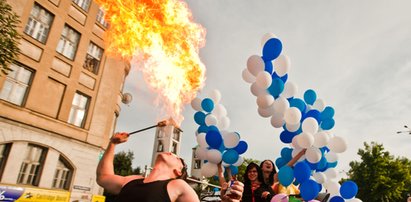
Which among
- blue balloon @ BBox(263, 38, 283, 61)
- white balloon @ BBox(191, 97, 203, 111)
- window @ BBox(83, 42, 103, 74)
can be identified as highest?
window @ BBox(83, 42, 103, 74)

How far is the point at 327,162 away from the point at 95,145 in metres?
12.0

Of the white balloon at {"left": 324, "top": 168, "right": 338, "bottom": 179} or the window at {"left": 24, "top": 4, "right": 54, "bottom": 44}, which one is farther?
the window at {"left": 24, "top": 4, "right": 54, "bottom": 44}

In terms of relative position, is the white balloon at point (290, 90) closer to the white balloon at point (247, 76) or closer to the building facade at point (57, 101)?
the white balloon at point (247, 76)

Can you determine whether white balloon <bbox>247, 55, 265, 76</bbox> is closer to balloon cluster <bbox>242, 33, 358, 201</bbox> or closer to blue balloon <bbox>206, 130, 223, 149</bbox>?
balloon cluster <bbox>242, 33, 358, 201</bbox>

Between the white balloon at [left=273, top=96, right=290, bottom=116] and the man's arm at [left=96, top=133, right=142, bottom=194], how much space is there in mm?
Answer: 3577

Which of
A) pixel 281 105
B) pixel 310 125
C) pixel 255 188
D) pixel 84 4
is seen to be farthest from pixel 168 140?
pixel 255 188

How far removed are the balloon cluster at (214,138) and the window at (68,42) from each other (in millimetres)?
10231

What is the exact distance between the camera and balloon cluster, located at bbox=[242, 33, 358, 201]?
17.4ft

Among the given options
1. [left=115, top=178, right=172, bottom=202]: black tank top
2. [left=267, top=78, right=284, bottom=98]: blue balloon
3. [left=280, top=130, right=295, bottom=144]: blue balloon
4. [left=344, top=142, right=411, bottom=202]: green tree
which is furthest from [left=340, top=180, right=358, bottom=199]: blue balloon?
[left=344, top=142, right=411, bottom=202]: green tree

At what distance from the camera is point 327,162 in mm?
6035

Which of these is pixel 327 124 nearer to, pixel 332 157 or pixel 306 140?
pixel 332 157

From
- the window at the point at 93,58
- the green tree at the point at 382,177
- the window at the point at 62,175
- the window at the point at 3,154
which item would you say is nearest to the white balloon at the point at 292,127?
the window at the point at 3,154

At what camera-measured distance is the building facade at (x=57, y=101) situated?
1104 centimetres

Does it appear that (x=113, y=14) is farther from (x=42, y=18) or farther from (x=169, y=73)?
(x=42, y=18)
